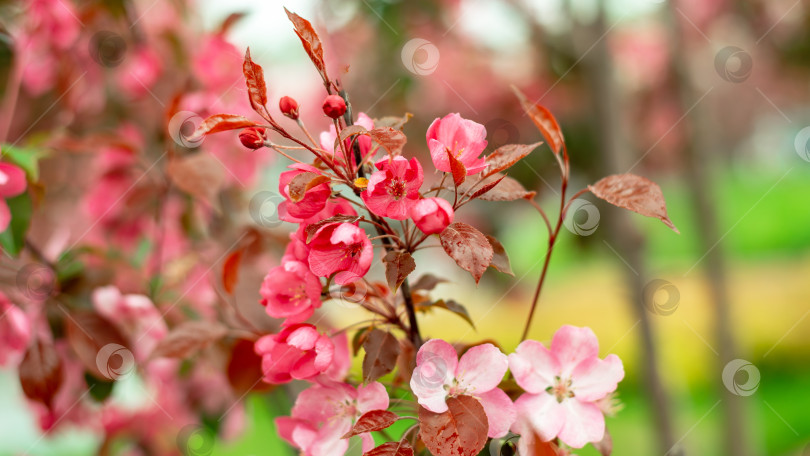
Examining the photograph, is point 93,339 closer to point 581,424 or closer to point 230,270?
point 230,270

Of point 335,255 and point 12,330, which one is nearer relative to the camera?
point 335,255

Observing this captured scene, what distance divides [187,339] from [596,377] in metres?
0.37

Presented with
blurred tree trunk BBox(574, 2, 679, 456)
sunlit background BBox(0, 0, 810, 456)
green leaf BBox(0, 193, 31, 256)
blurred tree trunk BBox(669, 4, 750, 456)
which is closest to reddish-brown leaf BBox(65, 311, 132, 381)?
green leaf BBox(0, 193, 31, 256)

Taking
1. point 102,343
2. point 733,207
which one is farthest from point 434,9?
point 733,207

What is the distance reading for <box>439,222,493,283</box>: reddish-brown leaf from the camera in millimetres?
377

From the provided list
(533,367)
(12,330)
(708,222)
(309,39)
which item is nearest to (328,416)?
(533,367)

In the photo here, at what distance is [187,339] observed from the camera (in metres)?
0.60

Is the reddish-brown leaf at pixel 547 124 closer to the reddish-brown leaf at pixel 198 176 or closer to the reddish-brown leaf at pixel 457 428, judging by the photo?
the reddish-brown leaf at pixel 457 428

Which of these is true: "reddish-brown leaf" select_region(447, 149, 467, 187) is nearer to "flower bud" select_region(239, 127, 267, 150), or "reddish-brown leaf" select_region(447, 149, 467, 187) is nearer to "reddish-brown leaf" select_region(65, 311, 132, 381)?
"flower bud" select_region(239, 127, 267, 150)

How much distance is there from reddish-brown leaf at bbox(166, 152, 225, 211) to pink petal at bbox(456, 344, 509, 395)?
0.40 m

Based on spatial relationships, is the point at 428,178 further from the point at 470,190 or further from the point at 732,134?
the point at 732,134

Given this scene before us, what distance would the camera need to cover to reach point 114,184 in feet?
3.20

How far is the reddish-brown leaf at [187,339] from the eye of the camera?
589 mm

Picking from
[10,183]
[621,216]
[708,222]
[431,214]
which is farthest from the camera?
[708,222]
